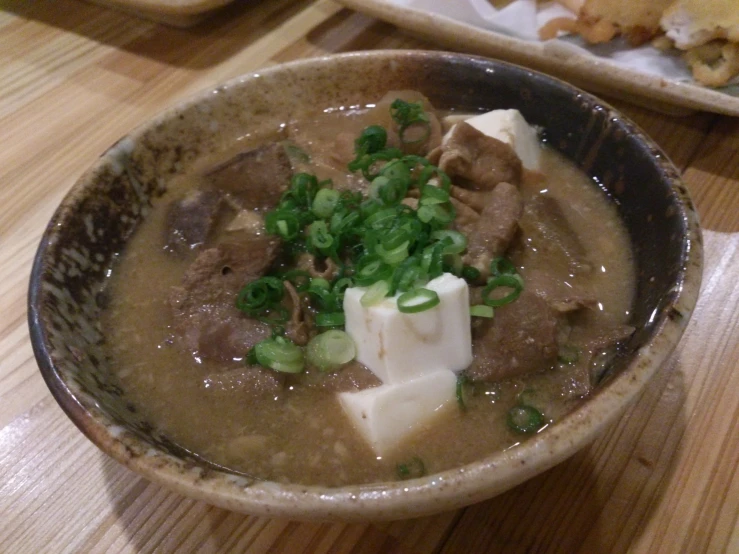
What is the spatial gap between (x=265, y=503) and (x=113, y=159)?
126cm

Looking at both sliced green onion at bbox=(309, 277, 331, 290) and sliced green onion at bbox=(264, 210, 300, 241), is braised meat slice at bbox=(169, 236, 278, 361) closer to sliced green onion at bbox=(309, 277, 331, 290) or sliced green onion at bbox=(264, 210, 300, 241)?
sliced green onion at bbox=(264, 210, 300, 241)

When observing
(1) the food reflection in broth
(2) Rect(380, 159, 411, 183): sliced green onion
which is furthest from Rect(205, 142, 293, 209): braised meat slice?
(2) Rect(380, 159, 411, 183): sliced green onion

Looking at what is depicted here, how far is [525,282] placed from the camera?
1658 millimetres

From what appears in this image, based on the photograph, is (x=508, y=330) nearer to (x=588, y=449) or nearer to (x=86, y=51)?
(x=588, y=449)

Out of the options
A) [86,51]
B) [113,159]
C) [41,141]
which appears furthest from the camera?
[86,51]

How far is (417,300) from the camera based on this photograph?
138 centimetres

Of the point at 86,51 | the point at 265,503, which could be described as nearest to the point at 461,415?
the point at 265,503

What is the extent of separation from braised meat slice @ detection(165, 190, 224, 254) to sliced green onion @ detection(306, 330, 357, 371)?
2.06ft

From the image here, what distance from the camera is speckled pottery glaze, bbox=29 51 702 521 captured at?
1.03 metres

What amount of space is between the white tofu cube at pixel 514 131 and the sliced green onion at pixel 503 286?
0.57m

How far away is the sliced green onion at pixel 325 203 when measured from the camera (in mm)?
1781

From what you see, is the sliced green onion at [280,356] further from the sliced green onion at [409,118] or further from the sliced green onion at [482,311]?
the sliced green onion at [409,118]

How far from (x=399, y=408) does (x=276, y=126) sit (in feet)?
4.44

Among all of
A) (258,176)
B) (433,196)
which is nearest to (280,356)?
(433,196)
